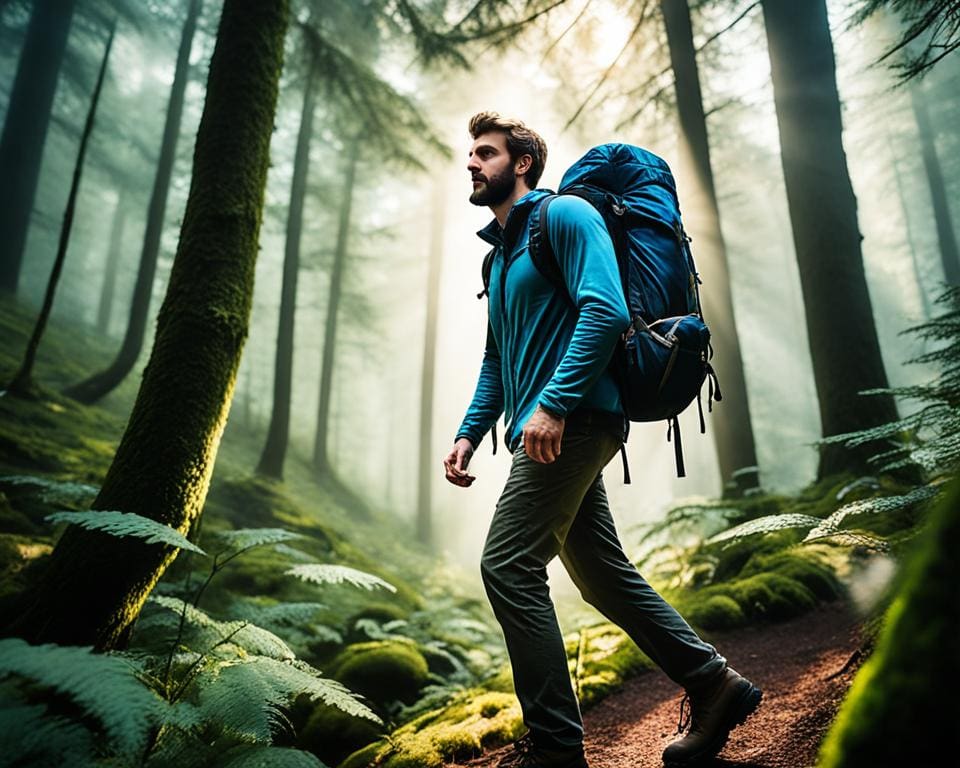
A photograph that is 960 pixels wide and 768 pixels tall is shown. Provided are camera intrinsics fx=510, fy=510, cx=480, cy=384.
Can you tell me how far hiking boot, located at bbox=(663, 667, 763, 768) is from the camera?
193cm

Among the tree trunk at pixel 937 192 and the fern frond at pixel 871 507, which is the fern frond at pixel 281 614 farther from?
the tree trunk at pixel 937 192

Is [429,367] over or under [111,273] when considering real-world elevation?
under

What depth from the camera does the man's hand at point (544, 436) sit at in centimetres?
174

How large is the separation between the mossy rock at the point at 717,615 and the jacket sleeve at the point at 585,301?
10.1 ft

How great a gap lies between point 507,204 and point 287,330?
11156 millimetres

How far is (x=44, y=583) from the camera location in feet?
7.72

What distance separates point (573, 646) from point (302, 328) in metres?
29.4

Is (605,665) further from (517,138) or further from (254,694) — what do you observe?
(517,138)

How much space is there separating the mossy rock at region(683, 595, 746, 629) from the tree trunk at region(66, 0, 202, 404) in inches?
464

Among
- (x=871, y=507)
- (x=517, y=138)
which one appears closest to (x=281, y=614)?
(x=517, y=138)

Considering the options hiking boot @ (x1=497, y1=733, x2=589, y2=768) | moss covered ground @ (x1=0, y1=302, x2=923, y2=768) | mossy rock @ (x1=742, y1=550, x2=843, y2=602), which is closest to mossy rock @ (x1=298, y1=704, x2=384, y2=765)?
moss covered ground @ (x1=0, y1=302, x2=923, y2=768)

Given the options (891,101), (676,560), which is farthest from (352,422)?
(891,101)

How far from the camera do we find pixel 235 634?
2.52 meters

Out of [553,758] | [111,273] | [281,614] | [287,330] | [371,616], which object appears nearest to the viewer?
[553,758]
